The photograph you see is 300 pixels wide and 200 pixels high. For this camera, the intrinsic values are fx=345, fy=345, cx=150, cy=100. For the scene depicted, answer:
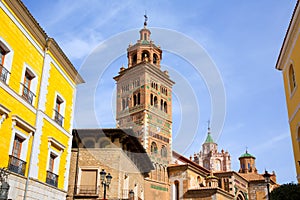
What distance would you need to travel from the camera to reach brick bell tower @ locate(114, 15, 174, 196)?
45.1 metres

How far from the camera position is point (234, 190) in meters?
48.2

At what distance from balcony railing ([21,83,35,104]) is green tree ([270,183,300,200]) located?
1012cm

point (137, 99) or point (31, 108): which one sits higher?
point (137, 99)

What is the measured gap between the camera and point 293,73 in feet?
52.5

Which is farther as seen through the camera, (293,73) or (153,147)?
(153,147)

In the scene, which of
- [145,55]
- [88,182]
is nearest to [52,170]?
[88,182]

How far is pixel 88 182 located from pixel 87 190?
2.76 ft

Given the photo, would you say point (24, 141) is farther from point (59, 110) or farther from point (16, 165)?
point (59, 110)

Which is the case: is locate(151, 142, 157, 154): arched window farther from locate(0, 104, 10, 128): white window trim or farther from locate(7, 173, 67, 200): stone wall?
locate(0, 104, 10, 128): white window trim

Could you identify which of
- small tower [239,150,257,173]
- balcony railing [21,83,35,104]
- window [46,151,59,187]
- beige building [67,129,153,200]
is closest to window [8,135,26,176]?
balcony railing [21,83,35,104]

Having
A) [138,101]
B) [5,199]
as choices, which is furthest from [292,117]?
[138,101]

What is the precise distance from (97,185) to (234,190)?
30314mm

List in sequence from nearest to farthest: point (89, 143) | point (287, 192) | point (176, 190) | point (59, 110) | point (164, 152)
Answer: point (287, 192), point (59, 110), point (89, 143), point (176, 190), point (164, 152)

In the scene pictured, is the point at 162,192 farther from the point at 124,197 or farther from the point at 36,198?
the point at 36,198
